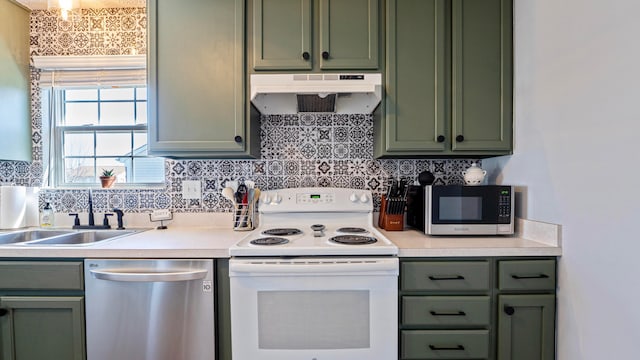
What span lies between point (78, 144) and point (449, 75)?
2591mm

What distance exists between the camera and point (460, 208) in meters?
1.59

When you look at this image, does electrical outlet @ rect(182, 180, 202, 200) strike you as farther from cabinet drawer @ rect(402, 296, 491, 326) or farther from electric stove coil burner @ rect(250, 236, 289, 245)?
cabinet drawer @ rect(402, 296, 491, 326)

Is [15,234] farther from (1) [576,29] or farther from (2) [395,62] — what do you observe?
(1) [576,29]

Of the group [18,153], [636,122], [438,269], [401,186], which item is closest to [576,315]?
[438,269]


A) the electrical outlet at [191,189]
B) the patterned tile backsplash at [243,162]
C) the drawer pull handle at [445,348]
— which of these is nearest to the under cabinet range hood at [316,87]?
the patterned tile backsplash at [243,162]

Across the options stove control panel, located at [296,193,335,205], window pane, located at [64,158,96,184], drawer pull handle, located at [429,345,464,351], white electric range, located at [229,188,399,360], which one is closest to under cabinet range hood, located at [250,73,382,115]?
stove control panel, located at [296,193,335,205]

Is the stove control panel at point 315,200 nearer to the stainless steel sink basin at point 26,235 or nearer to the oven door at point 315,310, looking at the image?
the oven door at point 315,310

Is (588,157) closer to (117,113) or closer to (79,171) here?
(117,113)

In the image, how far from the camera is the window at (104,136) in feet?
6.89

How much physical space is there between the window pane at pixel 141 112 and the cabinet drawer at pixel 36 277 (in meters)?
1.13

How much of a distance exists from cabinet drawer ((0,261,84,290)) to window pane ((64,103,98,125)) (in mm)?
1172

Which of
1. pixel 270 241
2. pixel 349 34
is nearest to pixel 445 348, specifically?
pixel 270 241

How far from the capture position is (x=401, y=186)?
182 centimetres

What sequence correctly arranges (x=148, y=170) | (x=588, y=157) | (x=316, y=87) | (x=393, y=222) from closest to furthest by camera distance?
1. (x=588, y=157)
2. (x=316, y=87)
3. (x=393, y=222)
4. (x=148, y=170)
